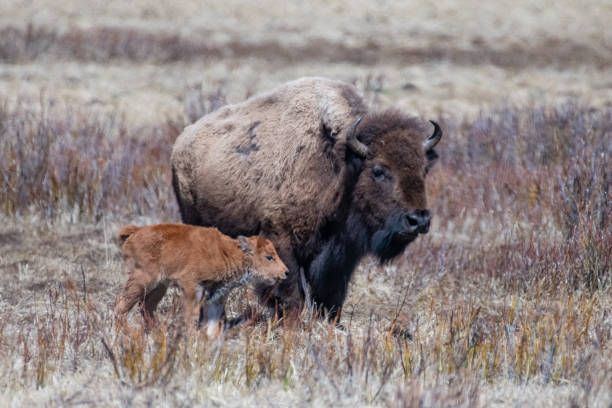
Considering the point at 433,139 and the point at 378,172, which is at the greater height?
the point at 433,139

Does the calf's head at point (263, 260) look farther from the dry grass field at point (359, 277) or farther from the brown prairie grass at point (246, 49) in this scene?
the brown prairie grass at point (246, 49)

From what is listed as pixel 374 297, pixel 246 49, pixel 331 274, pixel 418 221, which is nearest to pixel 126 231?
pixel 331 274

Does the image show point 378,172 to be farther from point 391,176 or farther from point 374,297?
point 374,297

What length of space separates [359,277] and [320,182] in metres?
1.63

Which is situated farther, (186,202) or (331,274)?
(186,202)

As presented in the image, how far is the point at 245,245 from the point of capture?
5.24 meters

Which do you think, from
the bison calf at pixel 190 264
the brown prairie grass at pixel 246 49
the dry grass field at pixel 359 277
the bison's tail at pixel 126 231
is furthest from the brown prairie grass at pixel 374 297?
the brown prairie grass at pixel 246 49

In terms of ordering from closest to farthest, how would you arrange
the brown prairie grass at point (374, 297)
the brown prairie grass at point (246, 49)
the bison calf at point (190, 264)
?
the brown prairie grass at point (374, 297) → the bison calf at point (190, 264) → the brown prairie grass at point (246, 49)

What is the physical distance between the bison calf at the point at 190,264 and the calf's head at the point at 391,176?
2.75 feet

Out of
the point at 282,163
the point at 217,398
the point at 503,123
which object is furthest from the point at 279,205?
the point at 503,123

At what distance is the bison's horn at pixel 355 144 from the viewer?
5.57 metres

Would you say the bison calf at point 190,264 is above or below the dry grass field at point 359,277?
above

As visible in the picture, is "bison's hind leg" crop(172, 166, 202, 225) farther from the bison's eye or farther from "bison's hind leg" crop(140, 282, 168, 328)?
the bison's eye

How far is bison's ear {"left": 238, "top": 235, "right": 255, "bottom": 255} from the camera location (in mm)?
5227
